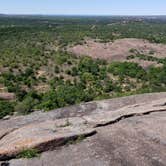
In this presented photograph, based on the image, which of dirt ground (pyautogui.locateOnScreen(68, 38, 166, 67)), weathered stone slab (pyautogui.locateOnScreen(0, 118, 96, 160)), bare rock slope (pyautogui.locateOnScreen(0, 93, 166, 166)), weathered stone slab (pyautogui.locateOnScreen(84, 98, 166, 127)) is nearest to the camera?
bare rock slope (pyautogui.locateOnScreen(0, 93, 166, 166))

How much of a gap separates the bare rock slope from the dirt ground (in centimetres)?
6934

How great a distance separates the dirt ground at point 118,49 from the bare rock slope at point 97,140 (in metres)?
69.3

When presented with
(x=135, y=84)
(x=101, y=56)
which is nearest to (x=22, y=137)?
(x=135, y=84)

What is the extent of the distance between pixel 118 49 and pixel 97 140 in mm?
93543

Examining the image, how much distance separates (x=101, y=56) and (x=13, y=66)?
29.5 metres

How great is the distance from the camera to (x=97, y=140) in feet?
62.6

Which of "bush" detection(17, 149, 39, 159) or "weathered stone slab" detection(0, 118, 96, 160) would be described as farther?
"weathered stone slab" detection(0, 118, 96, 160)

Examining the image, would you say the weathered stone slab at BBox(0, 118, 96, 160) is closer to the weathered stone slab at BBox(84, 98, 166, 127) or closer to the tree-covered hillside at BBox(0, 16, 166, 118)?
the weathered stone slab at BBox(84, 98, 166, 127)

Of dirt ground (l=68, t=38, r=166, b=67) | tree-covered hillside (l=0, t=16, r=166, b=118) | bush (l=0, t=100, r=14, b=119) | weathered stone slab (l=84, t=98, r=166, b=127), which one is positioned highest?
weathered stone slab (l=84, t=98, r=166, b=127)

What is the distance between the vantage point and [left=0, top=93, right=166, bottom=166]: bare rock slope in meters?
17.4

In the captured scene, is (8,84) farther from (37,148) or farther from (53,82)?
(37,148)

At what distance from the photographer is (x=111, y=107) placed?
28.5 meters

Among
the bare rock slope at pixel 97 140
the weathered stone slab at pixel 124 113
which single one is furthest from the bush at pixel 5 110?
the weathered stone slab at pixel 124 113

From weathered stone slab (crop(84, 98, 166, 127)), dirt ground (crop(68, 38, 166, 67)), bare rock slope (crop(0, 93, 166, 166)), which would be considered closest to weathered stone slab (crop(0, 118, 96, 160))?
bare rock slope (crop(0, 93, 166, 166))
